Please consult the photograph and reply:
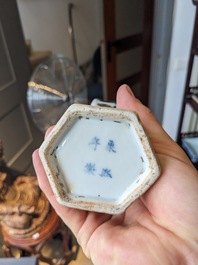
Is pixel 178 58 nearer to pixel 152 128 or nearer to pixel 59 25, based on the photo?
pixel 152 128

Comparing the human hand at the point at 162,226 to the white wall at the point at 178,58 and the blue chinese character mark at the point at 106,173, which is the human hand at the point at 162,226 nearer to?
the blue chinese character mark at the point at 106,173

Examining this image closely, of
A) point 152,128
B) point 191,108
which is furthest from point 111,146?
point 191,108

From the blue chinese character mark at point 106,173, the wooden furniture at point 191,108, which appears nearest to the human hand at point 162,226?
the blue chinese character mark at point 106,173

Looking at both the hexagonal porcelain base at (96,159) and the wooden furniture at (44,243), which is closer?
the hexagonal porcelain base at (96,159)

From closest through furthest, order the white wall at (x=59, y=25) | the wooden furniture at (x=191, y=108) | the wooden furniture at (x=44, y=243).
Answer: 1. the wooden furniture at (x=44, y=243)
2. the wooden furniture at (x=191, y=108)
3. the white wall at (x=59, y=25)

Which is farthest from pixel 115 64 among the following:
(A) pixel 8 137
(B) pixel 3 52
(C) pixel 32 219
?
(C) pixel 32 219

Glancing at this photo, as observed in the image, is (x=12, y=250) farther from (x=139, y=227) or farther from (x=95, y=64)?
(x=95, y=64)

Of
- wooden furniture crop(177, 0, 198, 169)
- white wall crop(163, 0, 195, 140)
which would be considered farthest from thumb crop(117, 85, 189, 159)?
white wall crop(163, 0, 195, 140)
